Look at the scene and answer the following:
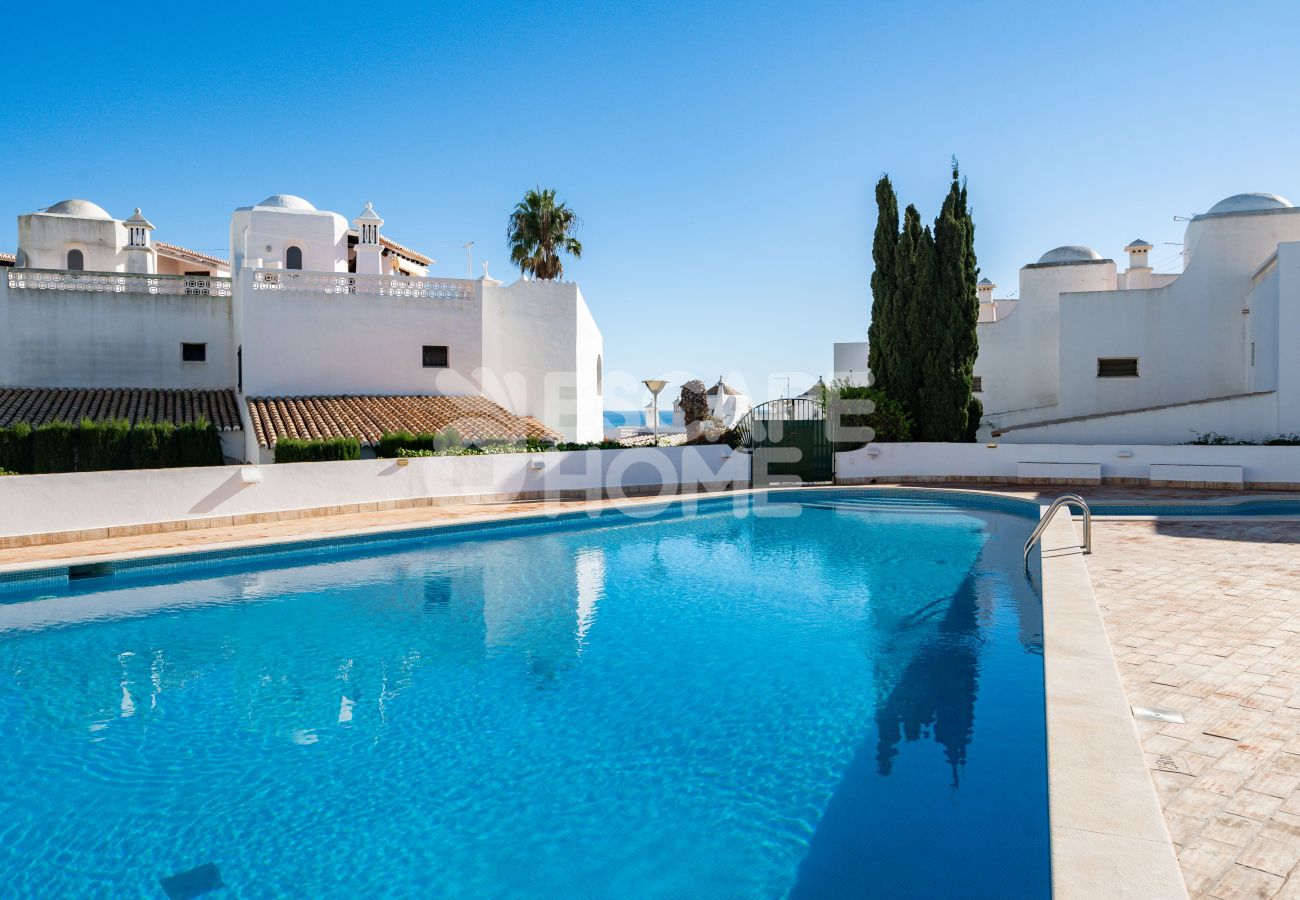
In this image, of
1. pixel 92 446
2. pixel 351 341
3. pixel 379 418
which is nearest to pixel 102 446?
pixel 92 446

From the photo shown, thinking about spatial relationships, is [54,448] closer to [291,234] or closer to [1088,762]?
[291,234]

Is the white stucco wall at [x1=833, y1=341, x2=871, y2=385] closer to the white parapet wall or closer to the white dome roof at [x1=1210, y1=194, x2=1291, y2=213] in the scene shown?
the white dome roof at [x1=1210, y1=194, x2=1291, y2=213]

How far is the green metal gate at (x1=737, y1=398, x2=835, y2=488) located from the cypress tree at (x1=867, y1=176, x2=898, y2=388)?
2559mm

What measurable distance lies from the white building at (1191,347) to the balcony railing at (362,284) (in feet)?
57.2

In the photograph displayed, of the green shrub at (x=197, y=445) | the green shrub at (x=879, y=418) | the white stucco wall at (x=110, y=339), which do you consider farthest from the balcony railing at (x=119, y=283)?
the green shrub at (x=879, y=418)

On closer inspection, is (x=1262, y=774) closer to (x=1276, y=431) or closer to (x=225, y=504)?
(x=225, y=504)

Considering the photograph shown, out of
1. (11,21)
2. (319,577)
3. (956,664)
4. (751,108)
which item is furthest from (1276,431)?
(11,21)

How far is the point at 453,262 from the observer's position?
25.2 m

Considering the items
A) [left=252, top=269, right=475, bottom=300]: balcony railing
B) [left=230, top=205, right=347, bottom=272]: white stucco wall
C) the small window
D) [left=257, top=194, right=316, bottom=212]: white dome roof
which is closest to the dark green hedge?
[left=252, top=269, right=475, bottom=300]: balcony railing

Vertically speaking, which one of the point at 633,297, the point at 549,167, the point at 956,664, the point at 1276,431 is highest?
the point at 549,167

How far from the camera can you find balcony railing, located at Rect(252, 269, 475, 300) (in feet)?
69.3

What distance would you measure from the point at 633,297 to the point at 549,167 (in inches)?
218

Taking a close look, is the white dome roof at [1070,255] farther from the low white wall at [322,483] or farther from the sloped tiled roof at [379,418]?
the sloped tiled roof at [379,418]

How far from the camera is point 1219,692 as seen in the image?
195 inches
